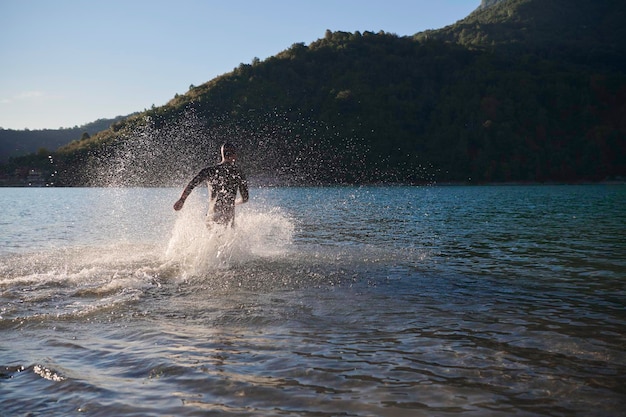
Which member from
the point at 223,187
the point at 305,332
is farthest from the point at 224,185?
the point at 305,332

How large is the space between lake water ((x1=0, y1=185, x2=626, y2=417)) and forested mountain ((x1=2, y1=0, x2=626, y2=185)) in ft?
304

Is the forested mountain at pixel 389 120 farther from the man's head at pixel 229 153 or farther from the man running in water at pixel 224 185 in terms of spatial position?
the man's head at pixel 229 153

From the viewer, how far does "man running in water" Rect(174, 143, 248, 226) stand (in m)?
12.7

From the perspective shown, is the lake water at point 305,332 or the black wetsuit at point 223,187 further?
the black wetsuit at point 223,187

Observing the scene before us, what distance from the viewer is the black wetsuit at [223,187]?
12781 millimetres

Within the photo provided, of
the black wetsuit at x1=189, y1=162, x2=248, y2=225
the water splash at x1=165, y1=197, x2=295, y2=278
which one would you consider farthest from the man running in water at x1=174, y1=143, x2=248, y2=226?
the water splash at x1=165, y1=197, x2=295, y2=278

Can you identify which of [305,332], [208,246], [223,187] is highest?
[223,187]

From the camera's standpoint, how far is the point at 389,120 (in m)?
122

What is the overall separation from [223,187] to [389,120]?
112221 mm

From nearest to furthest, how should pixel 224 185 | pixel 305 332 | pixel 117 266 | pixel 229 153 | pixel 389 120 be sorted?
1. pixel 305 332
2. pixel 117 266
3. pixel 229 153
4. pixel 224 185
5. pixel 389 120

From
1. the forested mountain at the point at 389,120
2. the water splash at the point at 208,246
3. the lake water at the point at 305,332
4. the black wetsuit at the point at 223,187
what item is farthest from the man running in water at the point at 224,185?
the forested mountain at the point at 389,120

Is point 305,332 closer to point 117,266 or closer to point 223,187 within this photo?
point 223,187

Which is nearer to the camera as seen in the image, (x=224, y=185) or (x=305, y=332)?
(x=305, y=332)

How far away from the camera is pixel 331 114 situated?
4584 inches
